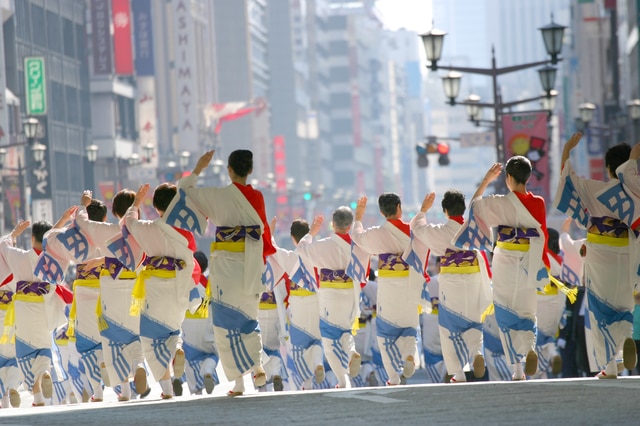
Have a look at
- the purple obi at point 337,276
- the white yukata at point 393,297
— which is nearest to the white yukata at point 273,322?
the purple obi at point 337,276

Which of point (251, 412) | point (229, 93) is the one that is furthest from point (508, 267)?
point (229, 93)

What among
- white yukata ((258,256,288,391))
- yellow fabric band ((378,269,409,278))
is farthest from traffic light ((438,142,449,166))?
yellow fabric band ((378,269,409,278))

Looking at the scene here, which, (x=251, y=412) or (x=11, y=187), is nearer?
(x=251, y=412)

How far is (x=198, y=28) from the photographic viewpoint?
288ft

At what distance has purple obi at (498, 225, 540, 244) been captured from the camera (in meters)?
10.4

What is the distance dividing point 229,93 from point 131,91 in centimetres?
4810

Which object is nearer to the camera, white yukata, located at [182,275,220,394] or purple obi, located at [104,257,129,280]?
purple obi, located at [104,257,129,280]

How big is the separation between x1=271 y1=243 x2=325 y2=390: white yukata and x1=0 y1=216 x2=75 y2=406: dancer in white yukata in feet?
7.96

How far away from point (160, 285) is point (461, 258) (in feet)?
9.49

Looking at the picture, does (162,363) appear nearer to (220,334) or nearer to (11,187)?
(220,334)

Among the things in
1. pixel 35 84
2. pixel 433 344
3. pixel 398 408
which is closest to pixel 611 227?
pixel 398 408

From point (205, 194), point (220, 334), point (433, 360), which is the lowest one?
point (433, 360)

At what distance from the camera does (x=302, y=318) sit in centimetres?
1338

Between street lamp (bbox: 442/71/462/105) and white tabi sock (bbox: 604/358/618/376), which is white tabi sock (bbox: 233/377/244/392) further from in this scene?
street lamp (bbox: 442/71/462/105)
